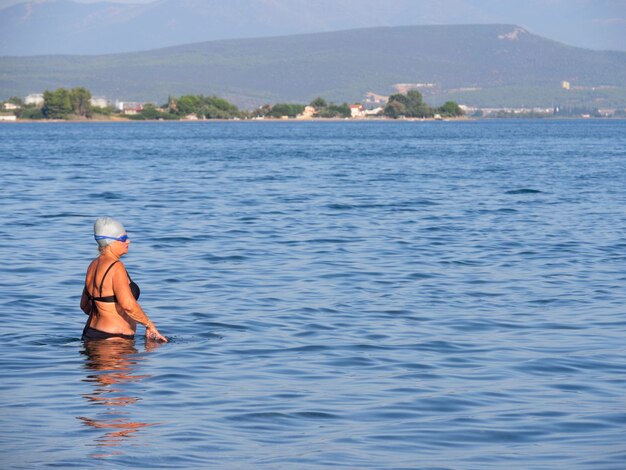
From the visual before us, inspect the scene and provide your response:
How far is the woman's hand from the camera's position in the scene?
1391cm

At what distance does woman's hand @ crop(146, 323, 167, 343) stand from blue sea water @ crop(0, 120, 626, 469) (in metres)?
0.17

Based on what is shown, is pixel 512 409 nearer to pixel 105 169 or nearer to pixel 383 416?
pixel 383 416

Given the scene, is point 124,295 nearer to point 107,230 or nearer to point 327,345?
point 107,230

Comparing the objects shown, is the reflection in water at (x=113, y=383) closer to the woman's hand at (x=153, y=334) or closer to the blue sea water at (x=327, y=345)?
the blue sea water at (x=327, y=345)

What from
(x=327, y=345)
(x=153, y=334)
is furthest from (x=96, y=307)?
(x=327, y=345)

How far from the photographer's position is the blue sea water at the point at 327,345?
33.2 feet

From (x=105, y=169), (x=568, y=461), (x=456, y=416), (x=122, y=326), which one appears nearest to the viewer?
(x=568, y=461)

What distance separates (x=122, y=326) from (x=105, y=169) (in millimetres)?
52162

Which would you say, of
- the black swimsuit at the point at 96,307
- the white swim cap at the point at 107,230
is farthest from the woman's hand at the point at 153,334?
the white swim cap at the point at 107,230

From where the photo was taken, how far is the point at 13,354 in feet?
46.6

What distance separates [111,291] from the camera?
13688 mm

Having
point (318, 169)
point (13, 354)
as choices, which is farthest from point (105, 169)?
point (13, 354)

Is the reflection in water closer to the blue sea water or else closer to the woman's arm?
the blue sea water

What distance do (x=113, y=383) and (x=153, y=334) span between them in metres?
1.70
